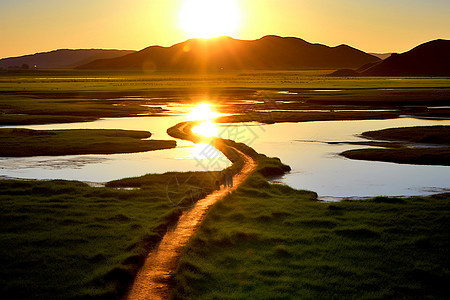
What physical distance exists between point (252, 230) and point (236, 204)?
4288 mm

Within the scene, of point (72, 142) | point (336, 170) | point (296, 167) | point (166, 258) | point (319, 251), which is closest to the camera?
point (166, 258)

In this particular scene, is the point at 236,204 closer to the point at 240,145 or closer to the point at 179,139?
the point at 240,145

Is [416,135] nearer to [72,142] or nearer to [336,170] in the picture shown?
[336,170]

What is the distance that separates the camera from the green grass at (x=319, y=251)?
15.6m

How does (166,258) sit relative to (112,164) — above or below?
below

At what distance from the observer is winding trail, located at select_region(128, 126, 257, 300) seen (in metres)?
15.2

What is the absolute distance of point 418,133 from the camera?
52.2m

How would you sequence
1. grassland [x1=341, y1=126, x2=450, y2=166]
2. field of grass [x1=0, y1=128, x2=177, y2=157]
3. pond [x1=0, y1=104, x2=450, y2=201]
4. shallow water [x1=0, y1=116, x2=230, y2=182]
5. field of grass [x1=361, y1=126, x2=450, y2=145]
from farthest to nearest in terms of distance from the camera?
field of grass [x1=361, y1=126, x2=450, y2=145]
field of grass [x1=0, y1=128, x2=177, y2=157]
grassland [x1=341, y1=126, x2=450, y2=166]
shallow water [x1=0, y1=116, x2=230, y2=182]
pond [x1=0, y1=104, x2=450, y2=201]

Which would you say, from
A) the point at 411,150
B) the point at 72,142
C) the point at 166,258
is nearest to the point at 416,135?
the point at 411,150

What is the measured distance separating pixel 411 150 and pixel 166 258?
3089cm

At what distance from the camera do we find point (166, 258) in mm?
17766

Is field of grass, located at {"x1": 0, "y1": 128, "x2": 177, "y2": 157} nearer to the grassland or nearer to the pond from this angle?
the pond

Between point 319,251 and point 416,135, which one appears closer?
point 319,251

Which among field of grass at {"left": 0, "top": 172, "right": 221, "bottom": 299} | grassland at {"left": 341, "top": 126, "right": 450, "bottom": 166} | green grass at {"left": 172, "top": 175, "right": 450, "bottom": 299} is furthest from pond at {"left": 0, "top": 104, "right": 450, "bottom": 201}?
field of grass at {"left": 0, "top": 172, "right": 221, "bottom": 299}
